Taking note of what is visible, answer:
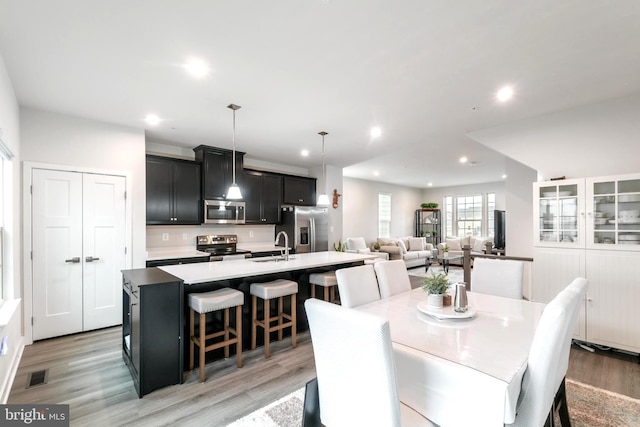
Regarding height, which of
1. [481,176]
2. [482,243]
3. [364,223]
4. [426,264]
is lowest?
[426,264]

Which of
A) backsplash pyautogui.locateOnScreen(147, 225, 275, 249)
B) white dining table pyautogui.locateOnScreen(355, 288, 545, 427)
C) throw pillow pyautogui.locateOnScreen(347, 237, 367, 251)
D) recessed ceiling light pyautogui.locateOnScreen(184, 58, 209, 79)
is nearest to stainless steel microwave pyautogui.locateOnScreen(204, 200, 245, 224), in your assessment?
backsplash pyautogui.locateOnScreen(147, 225, 275, 249)

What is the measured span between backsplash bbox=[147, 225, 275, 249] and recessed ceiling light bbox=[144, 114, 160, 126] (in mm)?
1681

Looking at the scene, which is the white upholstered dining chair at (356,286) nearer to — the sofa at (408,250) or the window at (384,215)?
the sofa at (408,250)

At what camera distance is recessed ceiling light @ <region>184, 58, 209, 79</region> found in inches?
93.4

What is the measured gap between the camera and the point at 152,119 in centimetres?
365

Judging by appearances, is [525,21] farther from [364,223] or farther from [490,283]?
[364,223]

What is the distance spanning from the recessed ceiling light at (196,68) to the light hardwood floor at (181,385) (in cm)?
260

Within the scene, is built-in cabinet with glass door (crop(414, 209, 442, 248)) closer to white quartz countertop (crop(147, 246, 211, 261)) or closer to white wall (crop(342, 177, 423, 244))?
white wall (crop(342, 177, 423, 244))

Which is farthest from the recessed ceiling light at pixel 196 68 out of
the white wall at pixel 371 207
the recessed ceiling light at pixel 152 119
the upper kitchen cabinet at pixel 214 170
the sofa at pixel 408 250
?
the sofa at pixel 408 250

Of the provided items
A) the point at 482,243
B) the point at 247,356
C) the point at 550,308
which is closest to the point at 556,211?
the point at 550,308

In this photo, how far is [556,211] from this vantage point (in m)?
3.38

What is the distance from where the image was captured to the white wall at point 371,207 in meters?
8.73

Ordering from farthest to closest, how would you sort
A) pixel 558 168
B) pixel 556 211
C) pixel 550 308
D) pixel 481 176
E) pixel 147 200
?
pixel 481 176, pixel 147 200, pixel 558 168, pixel 556 211, pixel 550 308

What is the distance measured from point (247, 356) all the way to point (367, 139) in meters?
3.35
